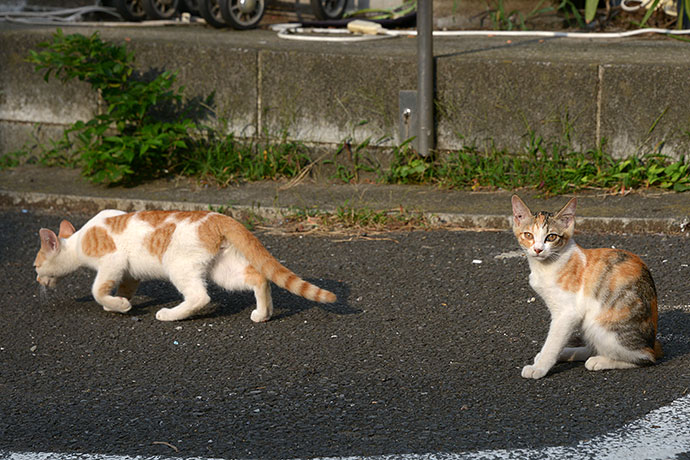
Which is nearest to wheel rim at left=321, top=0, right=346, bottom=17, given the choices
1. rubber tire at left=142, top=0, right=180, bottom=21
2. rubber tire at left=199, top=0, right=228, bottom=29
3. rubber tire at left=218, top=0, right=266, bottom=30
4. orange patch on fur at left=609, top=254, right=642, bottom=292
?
rubber tire at left=218, top=0, right=266, bottom=30

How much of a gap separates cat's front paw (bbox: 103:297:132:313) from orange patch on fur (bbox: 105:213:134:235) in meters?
0.34

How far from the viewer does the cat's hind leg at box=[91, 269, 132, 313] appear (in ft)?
13.6

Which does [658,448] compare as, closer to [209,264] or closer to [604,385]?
[604,385]

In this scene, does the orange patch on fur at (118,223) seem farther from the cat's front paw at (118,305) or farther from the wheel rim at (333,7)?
the wheel rim at (333,7)

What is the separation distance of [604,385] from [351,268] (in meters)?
1.85

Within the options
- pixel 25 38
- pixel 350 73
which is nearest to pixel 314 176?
pixel 350 73

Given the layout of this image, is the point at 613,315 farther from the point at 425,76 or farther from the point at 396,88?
the point at 396,88

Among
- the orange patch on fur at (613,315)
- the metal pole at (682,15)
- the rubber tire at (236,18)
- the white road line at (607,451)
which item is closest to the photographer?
the white road line at (607,451)

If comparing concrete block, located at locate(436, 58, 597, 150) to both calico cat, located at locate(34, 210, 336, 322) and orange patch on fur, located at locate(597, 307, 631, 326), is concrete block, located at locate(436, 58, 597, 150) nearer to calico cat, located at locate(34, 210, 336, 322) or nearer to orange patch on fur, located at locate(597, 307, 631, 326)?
calico cat, located at locate(34, 210, 336, 322)

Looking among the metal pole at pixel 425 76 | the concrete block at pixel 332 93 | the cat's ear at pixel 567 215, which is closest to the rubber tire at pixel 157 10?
the concrete block at pixel 332 93

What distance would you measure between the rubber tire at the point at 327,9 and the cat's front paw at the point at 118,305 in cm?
499

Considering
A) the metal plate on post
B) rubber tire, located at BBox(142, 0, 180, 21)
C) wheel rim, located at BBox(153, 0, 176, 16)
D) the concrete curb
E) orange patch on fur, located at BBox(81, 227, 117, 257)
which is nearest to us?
orange patch on fur, located at BBox(81, 227, 117, 257)

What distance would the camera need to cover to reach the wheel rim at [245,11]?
25.4 feet

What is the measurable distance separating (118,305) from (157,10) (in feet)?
15.9
